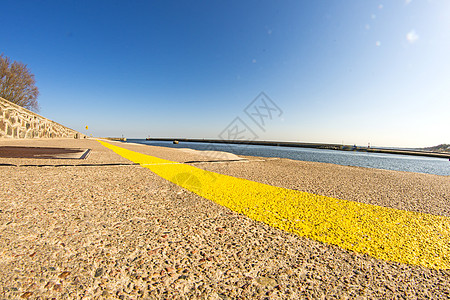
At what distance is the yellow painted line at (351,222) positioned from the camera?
53.2 inches

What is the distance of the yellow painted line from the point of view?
4.44 feet

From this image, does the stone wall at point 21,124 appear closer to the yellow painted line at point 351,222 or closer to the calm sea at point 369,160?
the yellow painted line at point 351,222

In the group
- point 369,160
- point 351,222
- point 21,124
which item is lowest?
point 369,160

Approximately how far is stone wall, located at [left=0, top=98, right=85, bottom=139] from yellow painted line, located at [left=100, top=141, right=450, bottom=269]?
51.9ft

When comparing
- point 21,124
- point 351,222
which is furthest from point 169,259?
point 21,124

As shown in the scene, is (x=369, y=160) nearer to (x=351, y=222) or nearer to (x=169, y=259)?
(x=351, y=222)

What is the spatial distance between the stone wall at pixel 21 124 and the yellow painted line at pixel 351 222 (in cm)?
1582

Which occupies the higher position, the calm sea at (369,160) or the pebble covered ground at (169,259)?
the pebble covered ground at (169,259)

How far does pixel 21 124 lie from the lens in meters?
13.2

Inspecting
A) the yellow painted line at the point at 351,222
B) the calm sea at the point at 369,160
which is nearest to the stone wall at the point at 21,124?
the yellow painted line at the point at 351,222

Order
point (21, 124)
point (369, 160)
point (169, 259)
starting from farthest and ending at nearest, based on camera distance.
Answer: point (369, 160) < point (21, 124) < point (169, 259)

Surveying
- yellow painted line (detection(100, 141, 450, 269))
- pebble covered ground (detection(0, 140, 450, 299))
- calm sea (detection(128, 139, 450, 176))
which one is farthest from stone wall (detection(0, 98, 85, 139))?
calm sea (detection(128, 139, 450, 176))

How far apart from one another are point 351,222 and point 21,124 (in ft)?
63.3

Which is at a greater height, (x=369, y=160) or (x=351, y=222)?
(x=351, y=222)
